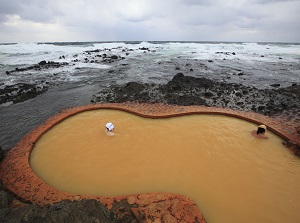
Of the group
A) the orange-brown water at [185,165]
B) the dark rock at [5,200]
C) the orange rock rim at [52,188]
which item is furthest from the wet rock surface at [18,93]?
the dark rock at [5,200]

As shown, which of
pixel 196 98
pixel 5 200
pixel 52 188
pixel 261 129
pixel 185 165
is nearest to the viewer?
pixel 5 200

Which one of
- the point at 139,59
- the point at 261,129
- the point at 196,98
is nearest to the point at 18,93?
the point at 196,98

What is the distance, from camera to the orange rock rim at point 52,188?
142 inches

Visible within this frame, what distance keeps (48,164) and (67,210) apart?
105 inches

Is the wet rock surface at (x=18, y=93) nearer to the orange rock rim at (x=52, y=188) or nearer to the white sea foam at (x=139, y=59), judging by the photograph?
the white sea foam at (x=139, y=59)

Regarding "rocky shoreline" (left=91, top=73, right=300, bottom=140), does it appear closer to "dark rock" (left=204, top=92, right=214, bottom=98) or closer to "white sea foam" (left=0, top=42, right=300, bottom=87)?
"dark rock" (left=204, top=92, right=214, bottom=98)

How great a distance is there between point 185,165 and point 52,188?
2.86 meters

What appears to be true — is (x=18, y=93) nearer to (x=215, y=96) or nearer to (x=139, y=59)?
(x=215, y=96)

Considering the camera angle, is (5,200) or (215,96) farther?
(215,96)

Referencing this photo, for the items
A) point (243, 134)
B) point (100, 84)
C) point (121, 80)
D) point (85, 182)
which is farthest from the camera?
point (121, 80)

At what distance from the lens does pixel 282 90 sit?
419 inches

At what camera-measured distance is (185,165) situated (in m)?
4.61

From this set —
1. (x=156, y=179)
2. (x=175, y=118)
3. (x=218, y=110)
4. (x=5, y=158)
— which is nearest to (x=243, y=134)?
(x=218, y=110)

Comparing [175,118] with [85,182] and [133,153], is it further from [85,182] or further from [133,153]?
[85,182]
